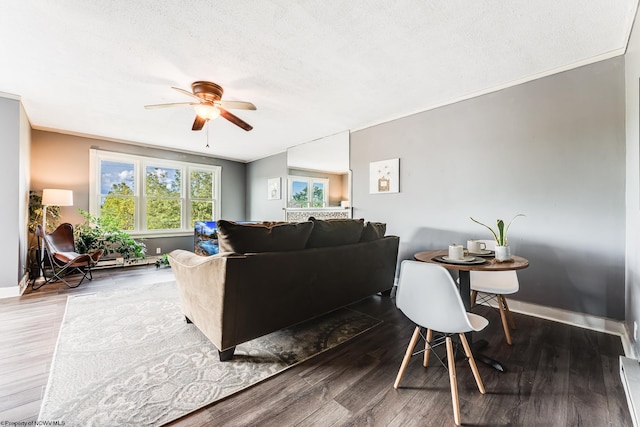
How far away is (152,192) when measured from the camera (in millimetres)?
5523

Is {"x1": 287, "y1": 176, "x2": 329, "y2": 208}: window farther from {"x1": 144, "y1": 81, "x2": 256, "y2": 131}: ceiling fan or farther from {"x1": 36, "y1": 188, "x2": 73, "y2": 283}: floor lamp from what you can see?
{"x1": 36, "y1": 188, "x2": 73, "y2": 283}: floor lamp

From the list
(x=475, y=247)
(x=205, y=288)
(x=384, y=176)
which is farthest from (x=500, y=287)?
(x=205, y=288)

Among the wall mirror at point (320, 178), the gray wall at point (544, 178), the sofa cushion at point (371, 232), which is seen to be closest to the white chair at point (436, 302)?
the sofa cushion at point (371, 232)

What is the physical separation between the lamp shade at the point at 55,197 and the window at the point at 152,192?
30.0 inches

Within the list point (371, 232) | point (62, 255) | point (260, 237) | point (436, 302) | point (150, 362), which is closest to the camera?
point (436, 302)

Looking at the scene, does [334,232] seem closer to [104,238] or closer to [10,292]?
[10,292]

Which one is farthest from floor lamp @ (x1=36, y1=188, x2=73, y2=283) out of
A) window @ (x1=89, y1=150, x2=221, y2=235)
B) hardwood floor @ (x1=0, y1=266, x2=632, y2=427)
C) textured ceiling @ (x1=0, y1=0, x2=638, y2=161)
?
hardwood floor @ (x1=0, y1=266, x2=632, y2=427)

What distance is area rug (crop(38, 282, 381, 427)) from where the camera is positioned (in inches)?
56.1

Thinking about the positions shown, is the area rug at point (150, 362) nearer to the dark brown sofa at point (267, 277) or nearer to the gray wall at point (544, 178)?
the dark brown sofa at point (267, 277)

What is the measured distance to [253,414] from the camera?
140 cm

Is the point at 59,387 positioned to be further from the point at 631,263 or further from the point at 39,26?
the point at 631,263

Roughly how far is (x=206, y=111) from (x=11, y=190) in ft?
8.79

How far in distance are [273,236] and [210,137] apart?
11.7 feet

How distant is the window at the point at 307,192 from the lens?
4840 mm
